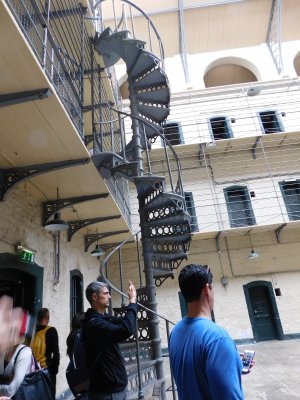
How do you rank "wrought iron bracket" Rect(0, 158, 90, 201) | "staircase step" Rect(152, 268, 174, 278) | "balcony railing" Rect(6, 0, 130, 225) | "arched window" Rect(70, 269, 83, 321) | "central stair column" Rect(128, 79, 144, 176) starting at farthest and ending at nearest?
1. "arched window" Rect(70, 269, 83, 321)
2. "central stair column" Rect(128, 79, 144, 176)
3. "staircase step" Rect(152, 268, 174, 278)
4. "balcony railing" Rect(6, 0, 130, 225)
5. "wrought iron bracket" Rect(0, 158, 90, 201)

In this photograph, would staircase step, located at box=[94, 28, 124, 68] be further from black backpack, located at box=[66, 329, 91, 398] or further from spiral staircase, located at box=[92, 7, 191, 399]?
black backpack, located at box=[66, 329, 91, 398]

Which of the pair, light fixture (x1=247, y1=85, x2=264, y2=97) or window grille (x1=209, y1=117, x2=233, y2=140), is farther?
window grille (x1=209, y1=117, x2=233, y2=140)

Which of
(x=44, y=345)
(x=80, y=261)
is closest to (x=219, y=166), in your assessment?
(x=80, y=261)

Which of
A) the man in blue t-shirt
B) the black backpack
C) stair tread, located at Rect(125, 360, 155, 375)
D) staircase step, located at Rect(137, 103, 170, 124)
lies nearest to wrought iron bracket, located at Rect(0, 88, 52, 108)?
the black backpack

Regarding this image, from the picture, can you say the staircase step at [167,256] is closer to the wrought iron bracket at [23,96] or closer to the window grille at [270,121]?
the wrought iron bracket at [23,96]

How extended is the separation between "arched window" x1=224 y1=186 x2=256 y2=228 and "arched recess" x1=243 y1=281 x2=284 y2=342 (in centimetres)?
191

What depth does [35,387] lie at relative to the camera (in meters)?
1.80

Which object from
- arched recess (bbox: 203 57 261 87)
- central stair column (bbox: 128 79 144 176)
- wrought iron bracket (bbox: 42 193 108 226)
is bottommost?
wrought iron bracket (bbox: 42 193 108 226)

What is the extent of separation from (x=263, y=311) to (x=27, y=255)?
25.5ft

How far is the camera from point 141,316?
14.4 ft

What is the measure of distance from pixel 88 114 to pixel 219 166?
5485 millimetres

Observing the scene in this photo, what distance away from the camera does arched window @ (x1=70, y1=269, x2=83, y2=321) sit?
247 inches

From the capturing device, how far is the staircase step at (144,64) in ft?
18.0

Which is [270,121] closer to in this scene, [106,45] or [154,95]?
[154,95]
